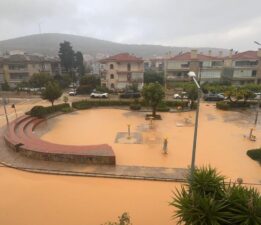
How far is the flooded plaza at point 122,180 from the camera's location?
34.3ft

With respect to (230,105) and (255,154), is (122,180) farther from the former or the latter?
(230,105)

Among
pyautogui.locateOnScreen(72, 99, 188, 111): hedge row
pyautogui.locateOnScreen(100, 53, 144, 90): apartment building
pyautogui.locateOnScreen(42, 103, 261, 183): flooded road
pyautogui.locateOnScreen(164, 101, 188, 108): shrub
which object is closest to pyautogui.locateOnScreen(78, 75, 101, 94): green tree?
pyautogui.locateOnScreen(100, 53, 144, 90): apartment building

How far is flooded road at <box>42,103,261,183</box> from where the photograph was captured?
52.2ft

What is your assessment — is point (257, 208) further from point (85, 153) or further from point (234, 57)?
point (234, 57)

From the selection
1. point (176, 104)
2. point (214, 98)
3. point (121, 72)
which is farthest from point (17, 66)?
point (214, 98)

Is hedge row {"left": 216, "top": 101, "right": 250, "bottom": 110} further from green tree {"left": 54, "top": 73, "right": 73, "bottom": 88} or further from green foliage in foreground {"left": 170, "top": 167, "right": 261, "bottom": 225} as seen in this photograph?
green tree {"left": 54, "top": 73, "right": 73, "bottom": 88}

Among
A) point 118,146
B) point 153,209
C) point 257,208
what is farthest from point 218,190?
point 118,146

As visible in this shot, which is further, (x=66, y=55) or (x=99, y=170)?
(x=66, y=55)

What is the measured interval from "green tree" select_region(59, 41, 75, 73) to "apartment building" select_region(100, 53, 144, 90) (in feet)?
66.0

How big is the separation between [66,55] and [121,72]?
2421cm

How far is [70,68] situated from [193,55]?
116ft

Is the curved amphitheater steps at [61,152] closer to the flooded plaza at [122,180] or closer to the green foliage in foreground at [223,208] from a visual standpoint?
the flooded plaza at [122,180]

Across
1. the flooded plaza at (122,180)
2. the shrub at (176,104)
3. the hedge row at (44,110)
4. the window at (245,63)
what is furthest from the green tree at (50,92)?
Answer: the window at (245,63)

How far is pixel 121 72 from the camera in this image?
164 feet
